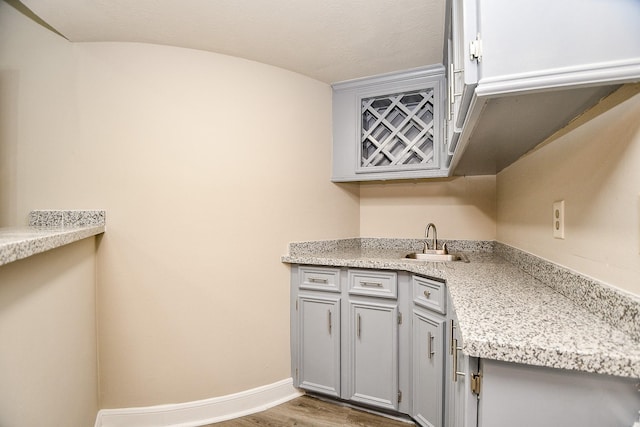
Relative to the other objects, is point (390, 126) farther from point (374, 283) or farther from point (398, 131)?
point (374, 283)

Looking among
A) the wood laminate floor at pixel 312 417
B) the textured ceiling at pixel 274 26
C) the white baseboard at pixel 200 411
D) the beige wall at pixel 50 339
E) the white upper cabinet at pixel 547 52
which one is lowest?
the wood laminate floor at pixel 312 417

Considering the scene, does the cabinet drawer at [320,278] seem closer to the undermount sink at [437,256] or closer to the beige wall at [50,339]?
the undermount sink at [437,256]

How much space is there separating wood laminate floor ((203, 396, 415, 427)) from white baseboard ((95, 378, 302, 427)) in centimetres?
5

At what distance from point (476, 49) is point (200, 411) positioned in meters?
2.22

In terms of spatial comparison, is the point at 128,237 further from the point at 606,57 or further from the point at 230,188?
the point at 606,57

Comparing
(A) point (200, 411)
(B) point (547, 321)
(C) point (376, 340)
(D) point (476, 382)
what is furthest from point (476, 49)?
(A) point (200, 411)

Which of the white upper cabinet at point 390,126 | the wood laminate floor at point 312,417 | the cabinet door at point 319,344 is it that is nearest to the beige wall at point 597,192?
the white upper cabinet at point 390,126

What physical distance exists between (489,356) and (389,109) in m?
1.96

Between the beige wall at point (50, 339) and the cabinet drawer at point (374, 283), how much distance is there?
4.69 feet

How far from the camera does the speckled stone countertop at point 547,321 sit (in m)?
0.63

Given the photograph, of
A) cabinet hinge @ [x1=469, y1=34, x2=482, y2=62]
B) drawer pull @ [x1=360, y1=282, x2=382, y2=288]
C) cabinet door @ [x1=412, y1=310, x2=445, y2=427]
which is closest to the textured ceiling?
cabinet hinge @ [x1=469, y1=34, x2=482, y2=62]

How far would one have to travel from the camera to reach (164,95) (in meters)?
1.86

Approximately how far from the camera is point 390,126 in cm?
233

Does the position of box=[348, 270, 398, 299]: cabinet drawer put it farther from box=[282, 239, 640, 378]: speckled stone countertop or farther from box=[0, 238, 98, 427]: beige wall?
box=[0, 238, 98, 427]: beige wall
